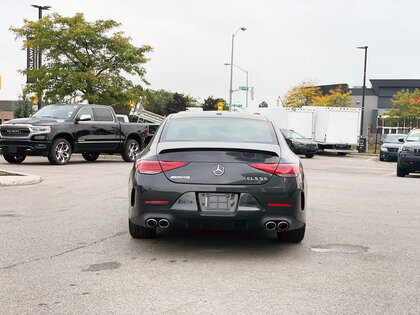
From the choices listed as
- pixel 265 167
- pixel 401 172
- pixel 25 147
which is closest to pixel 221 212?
pixel 265 167

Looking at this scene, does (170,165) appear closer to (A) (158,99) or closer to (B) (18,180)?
(B) (18,180)

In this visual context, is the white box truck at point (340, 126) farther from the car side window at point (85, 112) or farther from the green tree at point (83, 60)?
the car side window at point (85, 112)

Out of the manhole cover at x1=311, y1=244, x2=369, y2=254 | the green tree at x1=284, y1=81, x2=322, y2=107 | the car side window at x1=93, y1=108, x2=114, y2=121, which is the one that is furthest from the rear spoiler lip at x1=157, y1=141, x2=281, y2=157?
the green tree at x1=284, y1=81, x2=322, y2=107

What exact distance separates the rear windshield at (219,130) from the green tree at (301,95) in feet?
214

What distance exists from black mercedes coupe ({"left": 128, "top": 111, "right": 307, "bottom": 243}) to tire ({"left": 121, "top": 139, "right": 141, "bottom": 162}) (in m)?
14.0

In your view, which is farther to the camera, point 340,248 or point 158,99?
point 158,99

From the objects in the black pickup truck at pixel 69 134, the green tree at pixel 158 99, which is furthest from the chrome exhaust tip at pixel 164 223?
the green tree at pixel 158 99

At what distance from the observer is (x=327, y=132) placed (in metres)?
34.6

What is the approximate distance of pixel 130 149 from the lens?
65.9ft

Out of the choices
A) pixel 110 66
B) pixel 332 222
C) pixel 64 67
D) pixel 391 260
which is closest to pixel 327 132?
pixel 110 66

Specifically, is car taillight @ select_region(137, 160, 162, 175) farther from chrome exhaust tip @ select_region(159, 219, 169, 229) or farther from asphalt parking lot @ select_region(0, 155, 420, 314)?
asphalt parking lot @ select_region(0, 155, 420, 314)

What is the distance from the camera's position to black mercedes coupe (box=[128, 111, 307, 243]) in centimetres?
555

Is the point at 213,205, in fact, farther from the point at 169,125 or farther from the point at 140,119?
the point at 140,119

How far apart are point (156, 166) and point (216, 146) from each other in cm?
64
